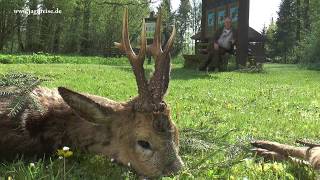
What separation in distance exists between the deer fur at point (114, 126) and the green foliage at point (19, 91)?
62 millimetres

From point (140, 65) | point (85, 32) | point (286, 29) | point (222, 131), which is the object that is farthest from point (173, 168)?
point (286, 29)

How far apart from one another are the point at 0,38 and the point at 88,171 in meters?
50.9

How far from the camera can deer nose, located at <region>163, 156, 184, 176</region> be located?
3.78m

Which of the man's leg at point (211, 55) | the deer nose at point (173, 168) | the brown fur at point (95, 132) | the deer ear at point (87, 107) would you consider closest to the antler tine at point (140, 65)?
the brown fur at point (95, 132)

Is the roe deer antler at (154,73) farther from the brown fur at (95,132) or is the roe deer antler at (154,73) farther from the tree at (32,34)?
the tree at (32,34)

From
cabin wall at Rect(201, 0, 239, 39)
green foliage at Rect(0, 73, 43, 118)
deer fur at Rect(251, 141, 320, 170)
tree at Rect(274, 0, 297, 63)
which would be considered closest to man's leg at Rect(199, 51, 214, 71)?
cabin wall at Rect(201, 0, 239, 39)

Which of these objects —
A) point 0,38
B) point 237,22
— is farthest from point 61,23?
point 237,22

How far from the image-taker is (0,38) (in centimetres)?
5241

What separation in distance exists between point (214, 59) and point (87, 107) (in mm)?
17238

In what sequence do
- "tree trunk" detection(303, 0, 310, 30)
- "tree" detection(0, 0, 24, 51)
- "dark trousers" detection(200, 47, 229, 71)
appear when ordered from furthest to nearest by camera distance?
"tree trunk" detection(303, 0, 310, 30)
"tree" detection(0, 0, 24, 51)
"dark trousers" detection(200, 47, 229, 71)

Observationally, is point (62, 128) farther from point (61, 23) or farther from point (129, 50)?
point (61, 23)

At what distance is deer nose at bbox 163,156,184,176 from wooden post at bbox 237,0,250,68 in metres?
19.6

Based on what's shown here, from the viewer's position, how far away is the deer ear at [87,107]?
4051mm

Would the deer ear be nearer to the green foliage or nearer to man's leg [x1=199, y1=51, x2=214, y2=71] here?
the green foliage
